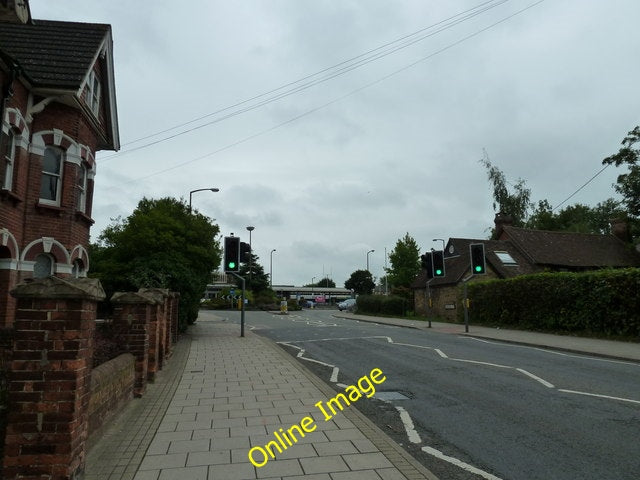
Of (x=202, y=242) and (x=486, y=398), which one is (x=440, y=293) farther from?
(x=486, y=398)

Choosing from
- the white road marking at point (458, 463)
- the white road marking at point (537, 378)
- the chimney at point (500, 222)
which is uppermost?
the chimney at point (500, 222)

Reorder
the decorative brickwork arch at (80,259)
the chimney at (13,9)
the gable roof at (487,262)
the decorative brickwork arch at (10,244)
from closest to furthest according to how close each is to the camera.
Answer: the chimney at (13,9), the decorative brickwork arch at (10,244), the decorative brickwork arch at (80,259), the gable roof at (487,262)

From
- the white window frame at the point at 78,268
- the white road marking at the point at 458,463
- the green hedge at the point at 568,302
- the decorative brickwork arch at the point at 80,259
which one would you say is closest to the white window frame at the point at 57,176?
the decorative brickwork arch at the point at 80,259

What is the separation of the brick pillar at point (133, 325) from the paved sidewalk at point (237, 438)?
2.12 ft

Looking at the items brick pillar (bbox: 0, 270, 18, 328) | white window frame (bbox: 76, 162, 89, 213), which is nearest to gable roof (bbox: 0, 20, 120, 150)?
white window frame (bbox: 76, 162, 89, 213)

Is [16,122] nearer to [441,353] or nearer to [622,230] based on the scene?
[441,353]

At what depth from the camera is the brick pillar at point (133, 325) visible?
7.56 metres

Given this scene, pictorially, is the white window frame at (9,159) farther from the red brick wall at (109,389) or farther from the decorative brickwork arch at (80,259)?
the red brick wall at (109,389)

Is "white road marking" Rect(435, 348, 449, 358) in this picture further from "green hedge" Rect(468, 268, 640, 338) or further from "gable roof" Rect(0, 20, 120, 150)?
"gable roof" Rect(0, 20, 120, 150)

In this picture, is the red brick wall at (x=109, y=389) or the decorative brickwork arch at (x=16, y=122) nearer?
the red brick wall at (x=109, y=389)

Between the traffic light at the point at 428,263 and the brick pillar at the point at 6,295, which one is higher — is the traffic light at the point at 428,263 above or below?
above

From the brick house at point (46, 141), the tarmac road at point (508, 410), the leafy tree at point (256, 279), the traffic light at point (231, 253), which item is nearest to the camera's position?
the tarmac road at point (508, 410)

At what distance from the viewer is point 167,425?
5.96 meters

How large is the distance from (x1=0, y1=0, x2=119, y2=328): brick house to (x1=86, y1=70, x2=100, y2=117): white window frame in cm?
3
